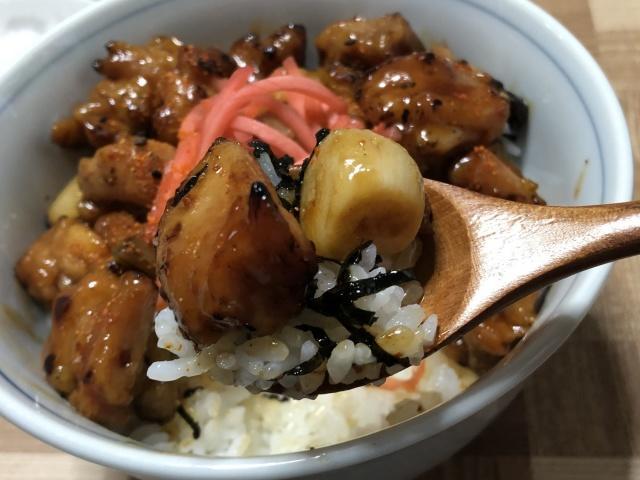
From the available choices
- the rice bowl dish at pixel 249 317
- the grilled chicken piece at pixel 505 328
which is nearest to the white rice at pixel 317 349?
Answer: the rice bowl dish at pixel 249 317

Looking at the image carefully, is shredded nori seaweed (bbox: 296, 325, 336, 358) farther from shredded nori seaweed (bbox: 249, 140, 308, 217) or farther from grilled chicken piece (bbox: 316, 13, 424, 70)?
grilled chicken piece (bbox: 316, 13, 424, 70)

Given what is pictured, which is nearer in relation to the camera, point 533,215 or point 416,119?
point 533,215

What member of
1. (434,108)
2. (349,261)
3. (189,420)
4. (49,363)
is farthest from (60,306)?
(434,108)

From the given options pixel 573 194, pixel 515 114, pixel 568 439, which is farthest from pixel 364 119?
pixel 568 439

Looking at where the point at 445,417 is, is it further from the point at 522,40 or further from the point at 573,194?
the point at 522,40

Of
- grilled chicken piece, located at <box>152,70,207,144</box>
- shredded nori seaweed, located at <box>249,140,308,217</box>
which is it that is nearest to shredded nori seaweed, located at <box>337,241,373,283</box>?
shredded nori seaweed, located at <box>249,140,308,217</box>
